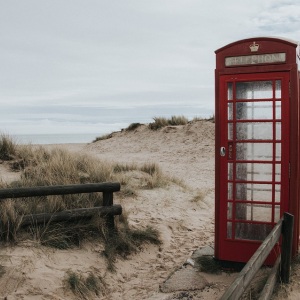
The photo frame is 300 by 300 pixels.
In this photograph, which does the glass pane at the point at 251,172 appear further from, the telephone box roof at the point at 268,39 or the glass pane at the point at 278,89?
the telephone box roof at the point at 268,39

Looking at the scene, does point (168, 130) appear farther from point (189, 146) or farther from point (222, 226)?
point (222, 226)

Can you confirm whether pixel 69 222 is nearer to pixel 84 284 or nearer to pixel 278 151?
pixel 84 284

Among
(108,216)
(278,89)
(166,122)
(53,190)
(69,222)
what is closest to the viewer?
(278,89)

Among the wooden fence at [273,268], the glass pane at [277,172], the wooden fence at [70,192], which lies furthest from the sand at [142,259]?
the glass pane at [277,172]

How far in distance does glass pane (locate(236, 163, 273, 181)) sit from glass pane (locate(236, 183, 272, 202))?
9 centimetres

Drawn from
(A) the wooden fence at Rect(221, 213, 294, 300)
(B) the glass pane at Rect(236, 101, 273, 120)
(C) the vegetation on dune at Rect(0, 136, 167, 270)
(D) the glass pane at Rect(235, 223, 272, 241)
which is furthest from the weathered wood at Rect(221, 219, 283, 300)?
(C) the vegetation on dune at Rect(0, 136, 167, 270)

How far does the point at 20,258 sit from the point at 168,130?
59.1ft

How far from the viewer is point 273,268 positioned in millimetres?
4480

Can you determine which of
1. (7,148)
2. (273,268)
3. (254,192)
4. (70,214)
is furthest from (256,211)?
(7,148)

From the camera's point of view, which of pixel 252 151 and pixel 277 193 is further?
pixel 252 151

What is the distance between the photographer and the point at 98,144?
24.8 metres

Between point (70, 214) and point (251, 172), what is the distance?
8.98 ft

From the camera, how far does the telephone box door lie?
509 cm

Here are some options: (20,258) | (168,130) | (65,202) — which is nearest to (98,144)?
(168,130)
